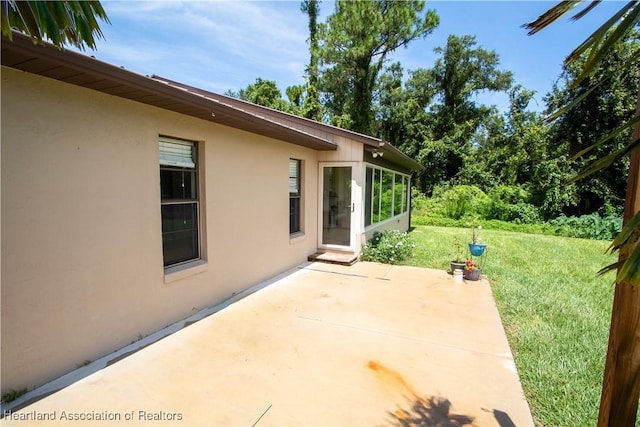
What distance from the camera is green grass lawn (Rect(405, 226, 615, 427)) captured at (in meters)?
2.98

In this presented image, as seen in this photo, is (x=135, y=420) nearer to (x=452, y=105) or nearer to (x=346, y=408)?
(x=346, y=408)

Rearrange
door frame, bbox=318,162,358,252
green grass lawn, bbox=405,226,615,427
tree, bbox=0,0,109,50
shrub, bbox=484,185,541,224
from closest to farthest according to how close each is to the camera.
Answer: tree, bbox=0,0,109,50 < green grass lawn, bbox=405,226,615,427 < door frame, bbox=318,162,358,252 < shrub, bbox=484,185,541,224

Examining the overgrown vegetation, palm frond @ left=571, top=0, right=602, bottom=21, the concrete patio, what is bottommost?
the concrete patio

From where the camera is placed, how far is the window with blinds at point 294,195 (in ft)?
24.7

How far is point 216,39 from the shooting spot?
42.3 ft

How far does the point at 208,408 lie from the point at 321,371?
1.12m

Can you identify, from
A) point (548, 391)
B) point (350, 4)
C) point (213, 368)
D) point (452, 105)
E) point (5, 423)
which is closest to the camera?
point (5, 423)

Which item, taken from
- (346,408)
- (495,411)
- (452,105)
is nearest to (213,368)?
(346,408)

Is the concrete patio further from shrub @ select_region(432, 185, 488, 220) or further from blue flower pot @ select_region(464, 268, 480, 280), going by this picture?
shrub @ select_region(432, 185, 488, 220)

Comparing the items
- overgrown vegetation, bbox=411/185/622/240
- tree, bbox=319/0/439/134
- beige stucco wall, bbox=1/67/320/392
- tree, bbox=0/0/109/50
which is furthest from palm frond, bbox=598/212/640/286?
tree, bbox=319/0/439/134

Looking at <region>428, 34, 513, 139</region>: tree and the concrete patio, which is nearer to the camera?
the concrete patio

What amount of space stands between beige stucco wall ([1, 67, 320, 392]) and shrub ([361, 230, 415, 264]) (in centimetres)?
437

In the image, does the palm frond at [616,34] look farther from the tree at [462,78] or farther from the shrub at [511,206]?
the tree at [462,78]

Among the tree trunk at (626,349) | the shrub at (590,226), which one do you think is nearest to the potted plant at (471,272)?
the tree trunk at (626,349)
